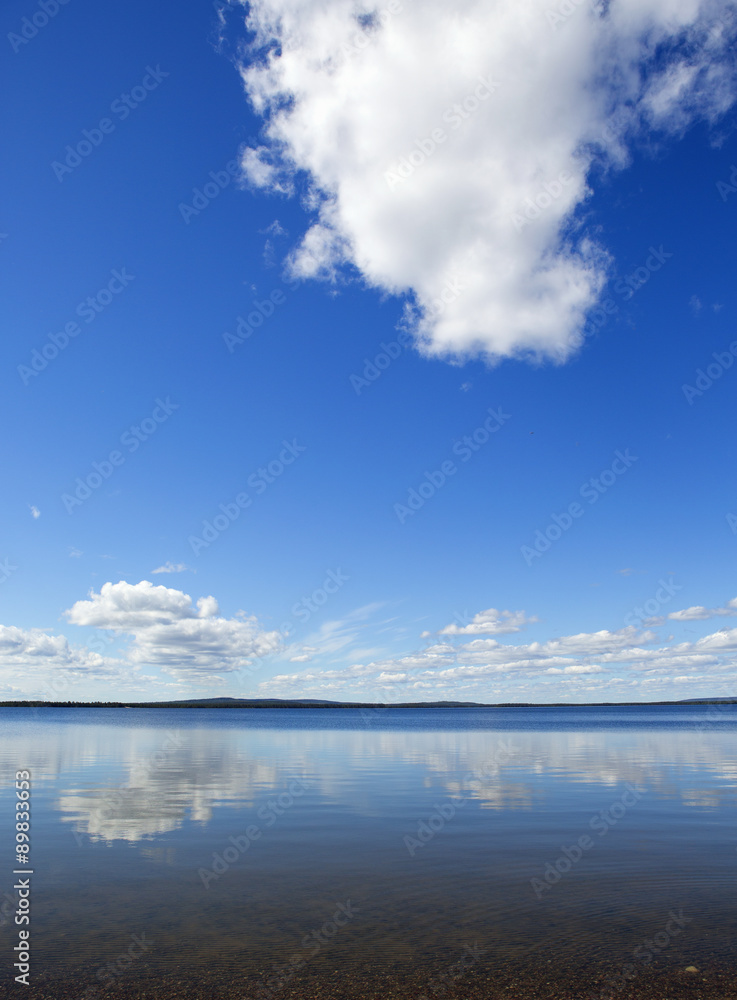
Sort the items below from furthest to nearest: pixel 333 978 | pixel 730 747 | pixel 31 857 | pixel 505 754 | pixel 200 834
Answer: pixel 730 747, pixel 505 754, pixel 200 834, pixel 31 857, pixel 333 978

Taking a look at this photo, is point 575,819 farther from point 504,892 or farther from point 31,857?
point 31,857

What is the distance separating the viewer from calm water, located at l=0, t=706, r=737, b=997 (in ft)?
36.1

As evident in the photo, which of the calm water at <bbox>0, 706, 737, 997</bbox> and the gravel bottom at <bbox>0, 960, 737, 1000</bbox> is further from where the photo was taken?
the calm water at <bbox>0, 706, 737, 997</bbox>

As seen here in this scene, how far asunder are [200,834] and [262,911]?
7561 millimetres

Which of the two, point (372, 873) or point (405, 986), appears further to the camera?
point (372, 873)

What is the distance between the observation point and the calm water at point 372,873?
11.0 metres

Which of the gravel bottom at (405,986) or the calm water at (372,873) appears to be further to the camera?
the calm water at (372,873)

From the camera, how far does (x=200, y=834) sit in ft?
64.0

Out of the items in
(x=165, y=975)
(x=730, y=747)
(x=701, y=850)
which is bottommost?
(x=730, y=747)

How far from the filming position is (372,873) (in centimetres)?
1556

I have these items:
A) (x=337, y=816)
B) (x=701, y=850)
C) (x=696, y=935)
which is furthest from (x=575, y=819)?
(x=696, y=935)

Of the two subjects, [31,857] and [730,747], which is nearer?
[31,857]

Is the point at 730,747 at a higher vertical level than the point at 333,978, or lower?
lower

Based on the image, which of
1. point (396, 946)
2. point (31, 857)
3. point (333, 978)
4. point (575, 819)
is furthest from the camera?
point (575, 819)
